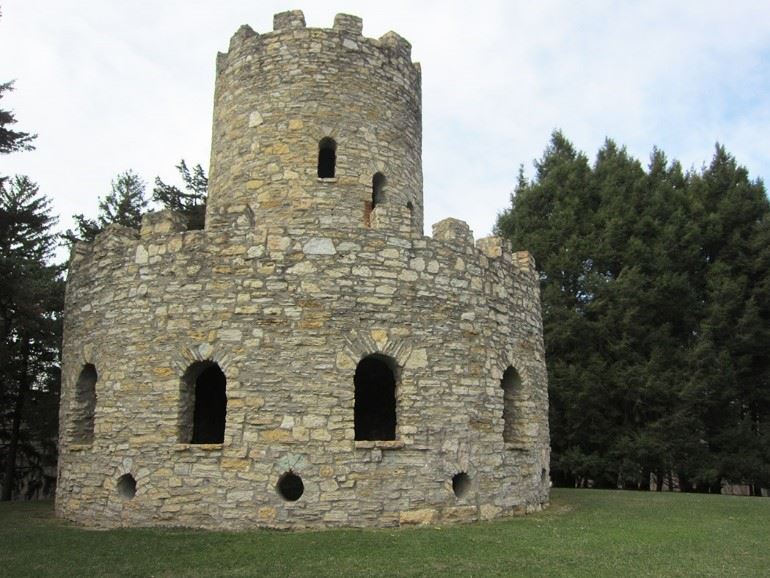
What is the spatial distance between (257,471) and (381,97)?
816 centimetres

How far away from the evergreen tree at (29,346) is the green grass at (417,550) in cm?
917

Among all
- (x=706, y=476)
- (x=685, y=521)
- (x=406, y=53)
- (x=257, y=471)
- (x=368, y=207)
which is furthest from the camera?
(x=706, y=476)

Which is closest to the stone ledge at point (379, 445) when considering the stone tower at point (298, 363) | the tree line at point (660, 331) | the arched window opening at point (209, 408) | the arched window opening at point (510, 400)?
the stone tower at point (298, 363)

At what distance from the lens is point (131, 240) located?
12.2 m

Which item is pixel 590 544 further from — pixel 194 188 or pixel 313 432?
pixel 194 188

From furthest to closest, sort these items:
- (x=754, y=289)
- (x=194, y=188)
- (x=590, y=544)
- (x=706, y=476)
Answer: (x=194, y=188) < (x=754, y=289) < (x=706, y=476) < (x=590, y=544)

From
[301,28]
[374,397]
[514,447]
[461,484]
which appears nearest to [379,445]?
[461,484]

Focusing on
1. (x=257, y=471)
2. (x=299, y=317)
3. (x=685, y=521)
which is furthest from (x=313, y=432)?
(x=685, y=521)

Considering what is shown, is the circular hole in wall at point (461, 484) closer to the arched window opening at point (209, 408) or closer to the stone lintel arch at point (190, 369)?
the stone lintel arch at point (190, 369)

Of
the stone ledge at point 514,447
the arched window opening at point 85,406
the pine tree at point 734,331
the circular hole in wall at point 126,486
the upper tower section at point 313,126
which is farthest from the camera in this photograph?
the pine tree at point 734,331

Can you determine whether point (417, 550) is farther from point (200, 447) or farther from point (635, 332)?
point (635, 332)

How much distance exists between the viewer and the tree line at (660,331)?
22328 millimetres

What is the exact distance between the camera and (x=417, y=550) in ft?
27.9

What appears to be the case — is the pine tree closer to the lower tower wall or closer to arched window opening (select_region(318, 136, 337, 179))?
the lower tower wall
